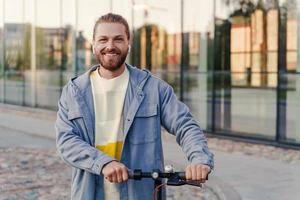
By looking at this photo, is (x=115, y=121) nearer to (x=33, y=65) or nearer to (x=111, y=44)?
(x=111, y=44)

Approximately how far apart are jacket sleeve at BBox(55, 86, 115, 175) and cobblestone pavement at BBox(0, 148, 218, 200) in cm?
496

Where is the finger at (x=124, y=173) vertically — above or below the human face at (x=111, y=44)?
below

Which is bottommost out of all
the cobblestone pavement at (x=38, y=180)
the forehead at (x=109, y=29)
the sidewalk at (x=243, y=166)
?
the sidewalk at (x=243, y=166)

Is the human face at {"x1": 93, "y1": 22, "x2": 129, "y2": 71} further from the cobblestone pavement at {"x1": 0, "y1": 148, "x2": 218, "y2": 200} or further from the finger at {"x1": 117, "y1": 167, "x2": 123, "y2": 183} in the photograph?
the cobblestone pavement at {"x1": 0, "y1": 148, "x2": 218, "y2": 200}

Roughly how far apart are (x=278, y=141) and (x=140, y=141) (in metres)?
11.2

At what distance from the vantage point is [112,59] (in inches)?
101

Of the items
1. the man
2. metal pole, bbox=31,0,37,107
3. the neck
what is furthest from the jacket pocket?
metal pole, bbox=31,0,37,107

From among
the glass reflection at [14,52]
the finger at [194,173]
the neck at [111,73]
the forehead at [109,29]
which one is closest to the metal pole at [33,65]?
the glass reflection at [14,52]

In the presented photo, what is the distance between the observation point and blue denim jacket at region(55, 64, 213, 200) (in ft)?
8.36

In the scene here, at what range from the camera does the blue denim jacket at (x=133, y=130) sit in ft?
8.36

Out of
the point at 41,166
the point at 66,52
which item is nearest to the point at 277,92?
the point at 41,166

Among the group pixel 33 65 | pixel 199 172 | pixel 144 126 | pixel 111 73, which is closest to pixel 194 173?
pixel 199 172

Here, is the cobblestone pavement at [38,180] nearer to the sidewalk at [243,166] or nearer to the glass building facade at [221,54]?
the sidewalk at [243,166]

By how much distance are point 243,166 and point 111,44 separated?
8011mm
